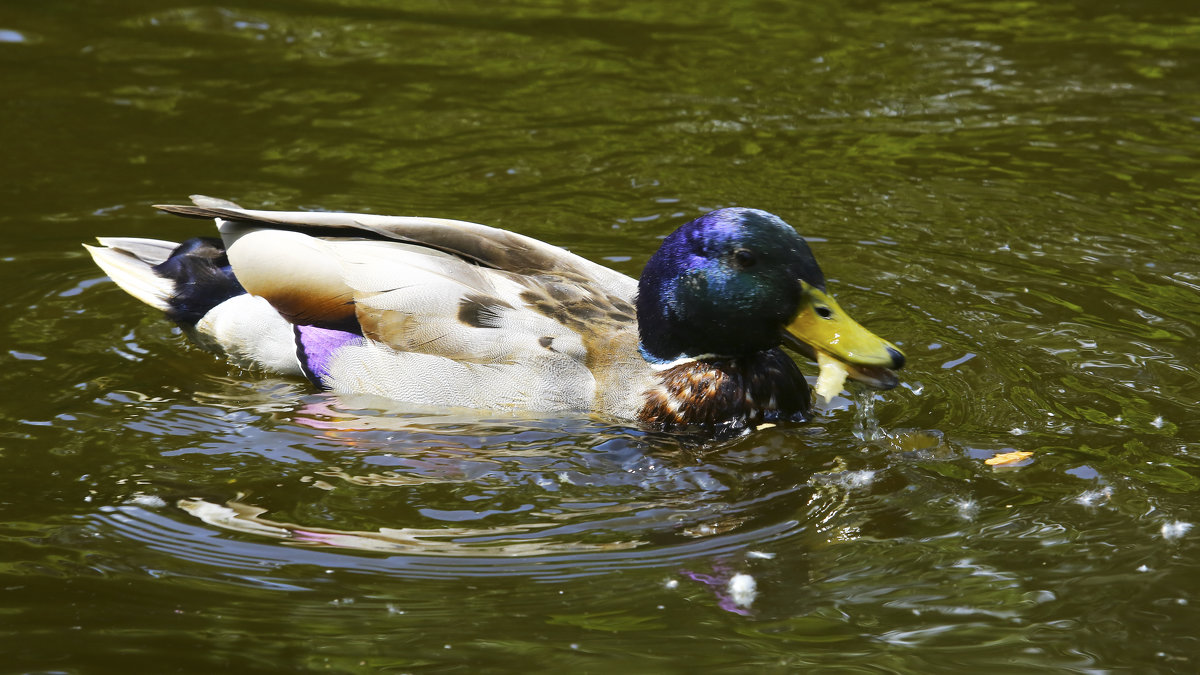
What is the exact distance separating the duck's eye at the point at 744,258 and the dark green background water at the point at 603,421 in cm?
81

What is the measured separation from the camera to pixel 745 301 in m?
5.98

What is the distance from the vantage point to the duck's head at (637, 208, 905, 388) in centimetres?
579

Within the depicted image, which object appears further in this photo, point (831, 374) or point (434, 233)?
point (434, 233)

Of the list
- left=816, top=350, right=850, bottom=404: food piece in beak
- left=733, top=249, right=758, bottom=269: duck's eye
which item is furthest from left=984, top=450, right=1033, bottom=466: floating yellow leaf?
left=733, top=249, right=758, bottom=269: duck's eye

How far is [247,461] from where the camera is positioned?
5.86 m

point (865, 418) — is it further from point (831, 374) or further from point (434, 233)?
point (434, 233)

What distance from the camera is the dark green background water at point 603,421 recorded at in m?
4.57

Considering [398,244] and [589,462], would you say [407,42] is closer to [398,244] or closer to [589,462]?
[398,244]

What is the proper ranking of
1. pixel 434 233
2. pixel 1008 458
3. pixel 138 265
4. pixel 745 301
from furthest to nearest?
pixel 138 265
pixel 434 233
pixel 745 301
pixel 1008 458

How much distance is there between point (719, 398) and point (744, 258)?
694 millimetres

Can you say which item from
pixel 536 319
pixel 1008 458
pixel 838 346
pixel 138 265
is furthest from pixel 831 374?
pixel 138 265

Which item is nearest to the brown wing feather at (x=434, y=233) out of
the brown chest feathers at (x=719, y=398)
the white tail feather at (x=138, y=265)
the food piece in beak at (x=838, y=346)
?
the white tail feather at (x=138, y=265)

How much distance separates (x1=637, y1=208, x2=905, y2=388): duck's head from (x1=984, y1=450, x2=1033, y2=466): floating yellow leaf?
1.73ft

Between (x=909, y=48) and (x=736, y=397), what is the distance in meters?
5.77
